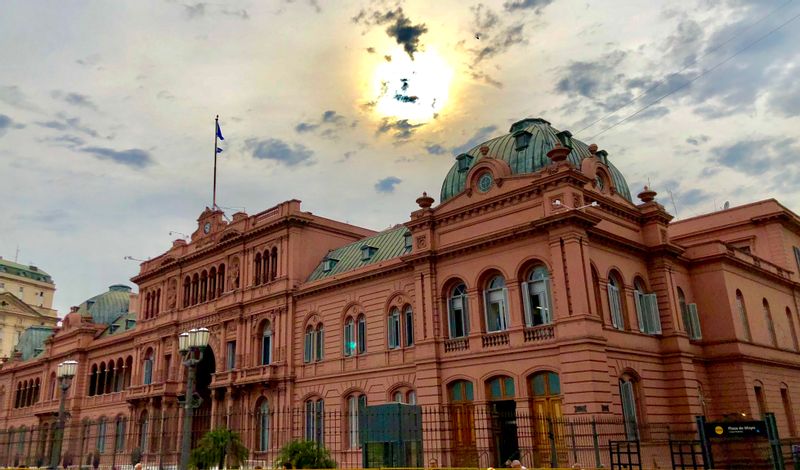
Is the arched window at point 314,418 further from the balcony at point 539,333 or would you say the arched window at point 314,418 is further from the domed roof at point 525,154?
the balcony at point 539,333

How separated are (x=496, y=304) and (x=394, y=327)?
7.25 meters

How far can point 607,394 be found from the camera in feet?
86.5

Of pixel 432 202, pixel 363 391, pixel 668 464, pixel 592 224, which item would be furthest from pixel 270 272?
pixel 668 464

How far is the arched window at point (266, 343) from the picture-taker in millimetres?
42844

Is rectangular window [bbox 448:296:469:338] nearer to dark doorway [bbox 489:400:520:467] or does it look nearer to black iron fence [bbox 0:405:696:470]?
black iron fence [bbox 0:405:696:470]

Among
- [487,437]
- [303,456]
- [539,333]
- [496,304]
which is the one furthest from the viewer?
[496,304]

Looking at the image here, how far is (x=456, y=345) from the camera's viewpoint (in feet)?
103

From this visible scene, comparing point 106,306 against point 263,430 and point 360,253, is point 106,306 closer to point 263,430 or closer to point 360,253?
point 263,430

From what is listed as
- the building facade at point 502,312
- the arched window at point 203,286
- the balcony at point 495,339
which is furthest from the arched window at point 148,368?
the balcony at point 495,339

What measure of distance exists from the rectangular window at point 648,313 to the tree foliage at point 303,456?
51.5ft

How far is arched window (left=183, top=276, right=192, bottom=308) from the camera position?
50.8 meters

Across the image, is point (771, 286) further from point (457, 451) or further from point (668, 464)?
point (457, 451)

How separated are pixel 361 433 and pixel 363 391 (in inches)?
453

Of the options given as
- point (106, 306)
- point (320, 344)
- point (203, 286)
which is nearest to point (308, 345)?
point (320, 344)
